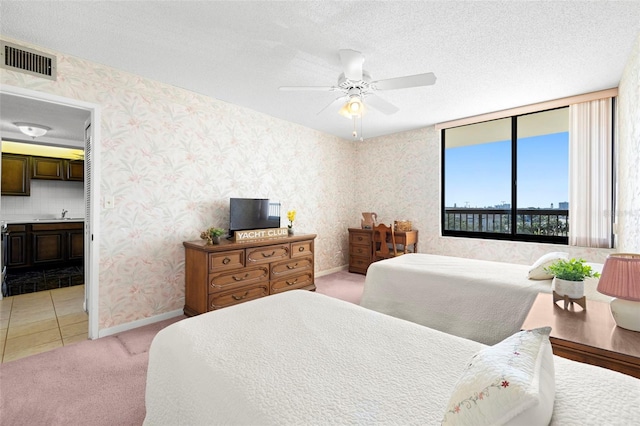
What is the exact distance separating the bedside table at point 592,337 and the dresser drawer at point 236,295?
2.64 meters

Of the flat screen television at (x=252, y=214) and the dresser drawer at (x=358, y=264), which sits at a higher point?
the flat screen television at (x=252, y=214)

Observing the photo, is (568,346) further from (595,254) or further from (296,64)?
(595,254)

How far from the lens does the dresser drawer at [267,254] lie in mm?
3322

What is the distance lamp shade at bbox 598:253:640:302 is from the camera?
1.27 meters

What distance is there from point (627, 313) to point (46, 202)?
8.02 metres

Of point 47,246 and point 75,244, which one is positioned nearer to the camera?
point 47,246

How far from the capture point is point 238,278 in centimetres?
319

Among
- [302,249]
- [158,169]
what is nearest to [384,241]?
[302,249]

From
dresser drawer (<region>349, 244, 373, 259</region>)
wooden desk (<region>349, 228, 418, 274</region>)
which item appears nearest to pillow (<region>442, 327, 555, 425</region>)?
wooden desk (<region>349, 228, 418, 274</region>)

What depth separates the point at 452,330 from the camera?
7.76 ft

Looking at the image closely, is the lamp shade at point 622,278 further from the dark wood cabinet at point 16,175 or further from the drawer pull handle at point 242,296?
the dark wood cabinet at point 16,175

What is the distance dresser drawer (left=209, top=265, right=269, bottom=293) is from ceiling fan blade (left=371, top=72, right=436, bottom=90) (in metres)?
2.33

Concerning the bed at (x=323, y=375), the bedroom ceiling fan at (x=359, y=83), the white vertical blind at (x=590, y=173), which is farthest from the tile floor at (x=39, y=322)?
the white vertical blind at (x=590, y=173)

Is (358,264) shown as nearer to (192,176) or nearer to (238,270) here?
(238,270)
